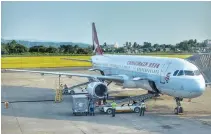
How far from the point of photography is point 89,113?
71.7ft

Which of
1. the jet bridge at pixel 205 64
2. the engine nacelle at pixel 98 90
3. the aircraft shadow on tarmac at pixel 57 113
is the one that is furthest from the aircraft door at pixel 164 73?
the jet bridge at pixel 205 64

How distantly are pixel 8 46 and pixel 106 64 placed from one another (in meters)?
71.3

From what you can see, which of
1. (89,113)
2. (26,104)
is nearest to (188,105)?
(89,113)

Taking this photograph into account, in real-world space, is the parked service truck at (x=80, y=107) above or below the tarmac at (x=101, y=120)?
above

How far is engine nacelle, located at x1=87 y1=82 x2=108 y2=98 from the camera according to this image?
24828mm

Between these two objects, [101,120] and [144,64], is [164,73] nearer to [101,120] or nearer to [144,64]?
[144,64]

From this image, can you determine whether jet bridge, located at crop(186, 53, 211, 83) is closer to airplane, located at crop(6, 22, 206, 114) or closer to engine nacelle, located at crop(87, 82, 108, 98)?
airplane, located at crop(6, 22, 206, 114)

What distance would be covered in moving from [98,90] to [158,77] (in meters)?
4.52

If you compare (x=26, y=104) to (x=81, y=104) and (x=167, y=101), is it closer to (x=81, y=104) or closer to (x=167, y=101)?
(x=81, y=104)

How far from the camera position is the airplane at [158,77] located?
2114 cm

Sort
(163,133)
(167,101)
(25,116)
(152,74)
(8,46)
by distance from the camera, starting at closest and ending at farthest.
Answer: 1. (163,133)
2. (25,116)
3. (152,74)
4. (167,101)
5. (8,46)

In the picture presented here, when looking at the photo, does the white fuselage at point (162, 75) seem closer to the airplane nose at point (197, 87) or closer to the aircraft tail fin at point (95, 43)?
the airplane nose at point (197, 87)

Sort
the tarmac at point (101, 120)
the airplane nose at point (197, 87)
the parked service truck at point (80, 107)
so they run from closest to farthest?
1. the tarmac at point (101, 120)
2. the airplane nose at point (197, 87)
3. the parked service truck at point (80, 107)

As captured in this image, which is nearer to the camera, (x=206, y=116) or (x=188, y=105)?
(x=206, y=116)
